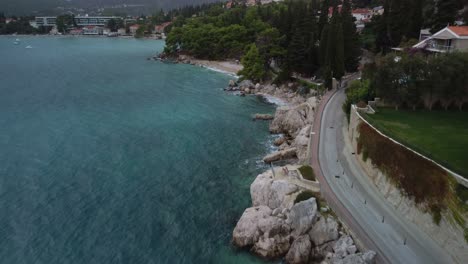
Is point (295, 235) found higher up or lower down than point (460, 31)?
lower down

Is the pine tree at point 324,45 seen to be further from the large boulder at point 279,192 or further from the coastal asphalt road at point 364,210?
the large boulder at point 279,192

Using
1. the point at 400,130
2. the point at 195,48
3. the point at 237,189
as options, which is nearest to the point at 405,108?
the point at 400,130

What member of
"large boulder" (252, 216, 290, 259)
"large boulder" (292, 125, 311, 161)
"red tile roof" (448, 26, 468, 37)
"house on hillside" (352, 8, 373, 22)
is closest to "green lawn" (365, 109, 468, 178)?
"large boulder" (292, 125, 311, 161)

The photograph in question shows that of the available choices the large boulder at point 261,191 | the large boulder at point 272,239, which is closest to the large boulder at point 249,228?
the large boulder at point 272,239

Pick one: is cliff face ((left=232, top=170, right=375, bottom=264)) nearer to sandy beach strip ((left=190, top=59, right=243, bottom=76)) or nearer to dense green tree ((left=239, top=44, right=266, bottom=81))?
dense green tree ((left=239, top=44, right=266, bottom=81))

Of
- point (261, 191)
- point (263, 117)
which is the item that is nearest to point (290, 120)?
point (263, 117)

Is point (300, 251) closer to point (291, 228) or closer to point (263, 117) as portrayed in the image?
point (291, 228)
